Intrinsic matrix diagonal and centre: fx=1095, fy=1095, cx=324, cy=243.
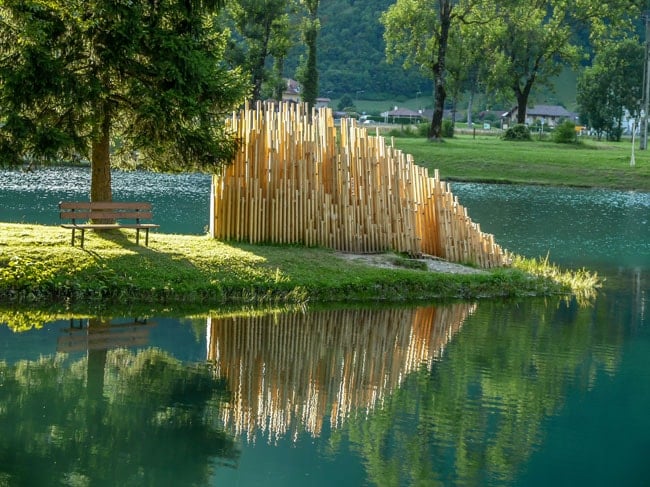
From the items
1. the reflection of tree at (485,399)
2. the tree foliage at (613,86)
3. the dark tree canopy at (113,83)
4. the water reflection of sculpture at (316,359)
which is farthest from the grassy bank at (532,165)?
the tree foliage at (613,86)

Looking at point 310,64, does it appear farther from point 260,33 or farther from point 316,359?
point 316,359

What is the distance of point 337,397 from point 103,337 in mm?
3652

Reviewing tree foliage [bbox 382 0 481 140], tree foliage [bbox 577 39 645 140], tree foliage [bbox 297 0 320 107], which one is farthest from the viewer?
tree foliage [bbox 577 39 645 140]

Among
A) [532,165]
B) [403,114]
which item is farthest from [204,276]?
[403,114]

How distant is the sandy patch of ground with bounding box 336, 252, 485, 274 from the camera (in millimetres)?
18906

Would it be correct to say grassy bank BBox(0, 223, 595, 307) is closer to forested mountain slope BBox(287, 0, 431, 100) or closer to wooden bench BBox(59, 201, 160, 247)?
wooden bench BBox(59, 201, 160, 247)

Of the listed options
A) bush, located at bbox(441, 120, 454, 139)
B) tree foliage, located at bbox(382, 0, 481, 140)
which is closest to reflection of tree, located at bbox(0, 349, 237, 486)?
tree foliage, located at bbox(382, 0, 481, 140)

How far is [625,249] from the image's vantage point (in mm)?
26281

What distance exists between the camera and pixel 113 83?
18469 millimetres

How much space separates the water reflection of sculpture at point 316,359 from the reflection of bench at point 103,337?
0.91 m

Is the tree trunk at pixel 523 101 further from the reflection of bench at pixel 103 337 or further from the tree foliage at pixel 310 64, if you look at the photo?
the reflection of bench at pixel 103 337

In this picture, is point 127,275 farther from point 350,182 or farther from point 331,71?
point 331,71

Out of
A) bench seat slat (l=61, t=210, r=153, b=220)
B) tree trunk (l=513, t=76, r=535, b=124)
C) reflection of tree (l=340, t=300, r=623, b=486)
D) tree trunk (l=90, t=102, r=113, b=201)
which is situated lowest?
reflection of tree (l=340, t=300, r=623, b=486)

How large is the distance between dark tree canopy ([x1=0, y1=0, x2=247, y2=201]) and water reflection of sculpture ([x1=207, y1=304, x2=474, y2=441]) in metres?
4.31
